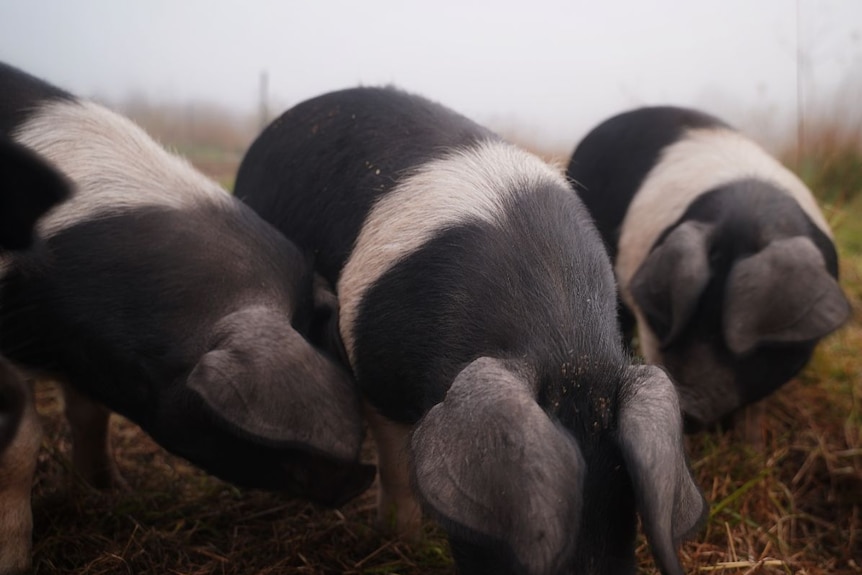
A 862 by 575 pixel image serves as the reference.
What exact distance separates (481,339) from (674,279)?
1.65 meters

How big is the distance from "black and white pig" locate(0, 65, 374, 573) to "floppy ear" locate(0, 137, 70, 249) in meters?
0.14

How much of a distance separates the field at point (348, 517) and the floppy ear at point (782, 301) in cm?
64

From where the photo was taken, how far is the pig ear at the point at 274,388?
239 centimetres

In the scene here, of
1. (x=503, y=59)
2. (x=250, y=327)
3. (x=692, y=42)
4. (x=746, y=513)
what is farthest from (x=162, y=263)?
(x=692, y=42)

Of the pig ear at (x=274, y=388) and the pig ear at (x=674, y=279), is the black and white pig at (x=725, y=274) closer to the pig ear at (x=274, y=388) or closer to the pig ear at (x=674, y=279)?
the pig ear at (x=674, y=279)

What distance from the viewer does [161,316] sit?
104 inches

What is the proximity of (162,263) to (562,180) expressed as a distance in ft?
4.45

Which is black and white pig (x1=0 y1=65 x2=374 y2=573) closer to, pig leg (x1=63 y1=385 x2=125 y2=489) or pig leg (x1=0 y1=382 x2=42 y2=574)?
pig leg (x1=0 y1=382 x2=42 y2=574)

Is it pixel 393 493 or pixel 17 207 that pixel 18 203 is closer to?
pixel 17 207

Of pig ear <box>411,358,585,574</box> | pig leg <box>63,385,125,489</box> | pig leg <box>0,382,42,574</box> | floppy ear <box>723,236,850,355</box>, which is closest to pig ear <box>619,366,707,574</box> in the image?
pig ear <box>411,358,585,574</box>

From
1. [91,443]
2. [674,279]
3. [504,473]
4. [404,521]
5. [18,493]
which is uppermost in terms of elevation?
[504,473]

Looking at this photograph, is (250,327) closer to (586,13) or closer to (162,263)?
(162,263)

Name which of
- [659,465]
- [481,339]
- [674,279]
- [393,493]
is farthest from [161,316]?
[674,279]

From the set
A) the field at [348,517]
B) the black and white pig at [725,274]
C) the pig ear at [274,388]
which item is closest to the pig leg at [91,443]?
the field at [348,517]
